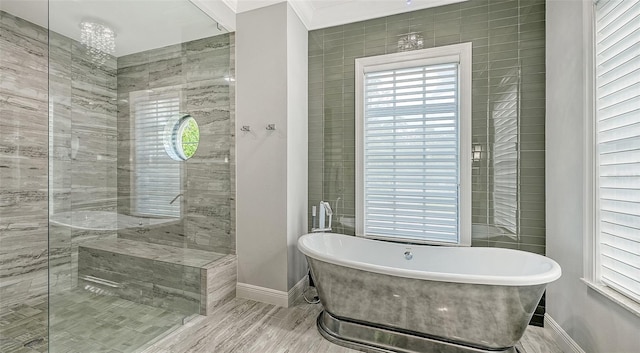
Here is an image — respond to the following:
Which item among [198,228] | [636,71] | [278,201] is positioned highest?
[636,71]

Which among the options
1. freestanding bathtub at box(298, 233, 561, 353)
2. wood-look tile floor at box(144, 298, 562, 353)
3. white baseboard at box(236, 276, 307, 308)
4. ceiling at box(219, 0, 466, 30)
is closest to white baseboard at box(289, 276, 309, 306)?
white baseboard at box(236, 276, 307, 308)

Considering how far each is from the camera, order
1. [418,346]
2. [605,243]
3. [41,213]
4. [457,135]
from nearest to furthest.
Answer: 1. [605,243]
2. [418,346]
3. [457,135]
4. [41,213]

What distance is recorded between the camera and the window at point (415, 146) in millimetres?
2426

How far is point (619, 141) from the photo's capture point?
58.5 inches

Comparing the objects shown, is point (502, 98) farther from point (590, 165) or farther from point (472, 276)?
point (472, 276)

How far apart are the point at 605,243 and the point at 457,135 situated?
1204 millimetres

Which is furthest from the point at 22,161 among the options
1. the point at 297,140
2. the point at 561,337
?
the point at 561,337

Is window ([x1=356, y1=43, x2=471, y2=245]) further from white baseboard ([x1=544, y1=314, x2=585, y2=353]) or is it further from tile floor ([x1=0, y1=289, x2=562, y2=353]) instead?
tile floor ([x1=0, y1=289, x2=562, y2=353])

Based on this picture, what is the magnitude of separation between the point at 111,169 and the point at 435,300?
2.65 meters

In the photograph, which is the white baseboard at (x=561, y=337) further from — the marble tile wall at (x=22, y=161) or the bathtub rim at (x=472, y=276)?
the marble tile wall at (x=22, y=161)

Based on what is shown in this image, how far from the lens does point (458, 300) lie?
1648 millimetres

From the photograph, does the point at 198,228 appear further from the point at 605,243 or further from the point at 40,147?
the point at 605,243

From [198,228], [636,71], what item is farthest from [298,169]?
[636,71]

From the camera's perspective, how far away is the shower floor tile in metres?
1.78
